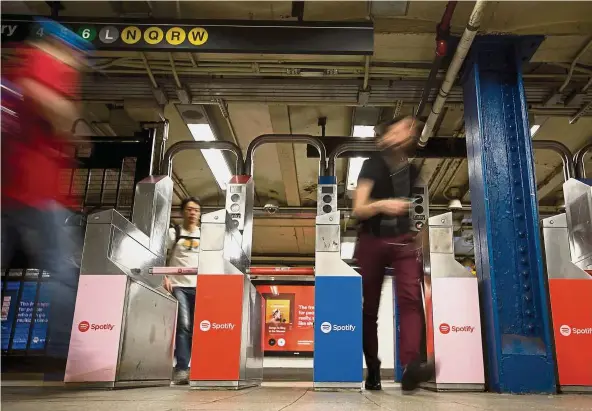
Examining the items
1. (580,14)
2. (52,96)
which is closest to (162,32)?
(52,96)

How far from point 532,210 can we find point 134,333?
9.82ft

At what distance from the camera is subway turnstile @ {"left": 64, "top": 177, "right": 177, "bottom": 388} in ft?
9.93

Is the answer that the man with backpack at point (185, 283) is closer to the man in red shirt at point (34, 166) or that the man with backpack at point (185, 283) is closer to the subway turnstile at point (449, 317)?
the man in red shirt at point (34, 166)

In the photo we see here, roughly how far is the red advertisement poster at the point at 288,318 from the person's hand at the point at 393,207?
716cm

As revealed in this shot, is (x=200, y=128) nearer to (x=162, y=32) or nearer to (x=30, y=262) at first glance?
(x=162, y=32)

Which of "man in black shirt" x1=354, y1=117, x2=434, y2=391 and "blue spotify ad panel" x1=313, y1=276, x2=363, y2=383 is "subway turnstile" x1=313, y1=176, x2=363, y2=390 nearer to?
"blue spotify ad panel" x1=313, y1=276, x2=363, y2=383

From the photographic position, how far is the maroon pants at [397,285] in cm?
293

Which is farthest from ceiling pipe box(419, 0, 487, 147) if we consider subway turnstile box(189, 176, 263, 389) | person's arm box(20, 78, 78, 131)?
person's arm box(20, 78, 78, 131)

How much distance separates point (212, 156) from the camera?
23.1 ft

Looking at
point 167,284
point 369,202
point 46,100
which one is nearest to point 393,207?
point 369,202

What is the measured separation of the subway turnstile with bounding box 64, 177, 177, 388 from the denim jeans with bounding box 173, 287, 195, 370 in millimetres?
704

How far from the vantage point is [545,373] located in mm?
3295

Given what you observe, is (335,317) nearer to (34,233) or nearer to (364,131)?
(34,233)

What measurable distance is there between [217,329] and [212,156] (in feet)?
13.6
